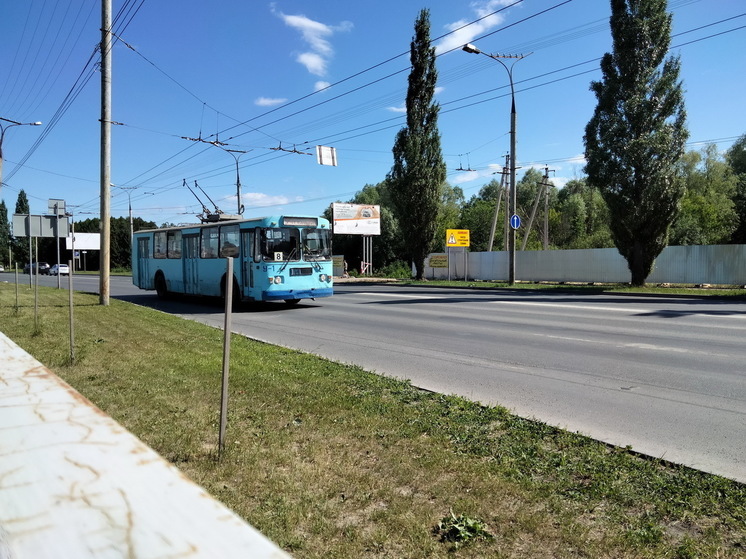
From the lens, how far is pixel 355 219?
1850 inches

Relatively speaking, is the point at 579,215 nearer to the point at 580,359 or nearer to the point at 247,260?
the point at 247,260

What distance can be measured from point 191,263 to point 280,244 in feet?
16.1

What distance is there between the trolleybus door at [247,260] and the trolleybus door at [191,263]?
3235 mm

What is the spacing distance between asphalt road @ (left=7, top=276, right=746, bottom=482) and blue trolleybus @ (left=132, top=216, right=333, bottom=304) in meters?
0.92

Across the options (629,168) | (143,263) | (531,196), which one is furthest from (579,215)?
(143,263)

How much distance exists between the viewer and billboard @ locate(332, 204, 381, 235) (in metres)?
46.4

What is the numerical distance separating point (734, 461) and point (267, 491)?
3.57m

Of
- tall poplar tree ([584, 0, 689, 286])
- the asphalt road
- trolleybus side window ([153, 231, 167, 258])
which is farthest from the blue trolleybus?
tall poplar tree ([584, 0, 689, 286])

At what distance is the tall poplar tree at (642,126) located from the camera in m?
23.4

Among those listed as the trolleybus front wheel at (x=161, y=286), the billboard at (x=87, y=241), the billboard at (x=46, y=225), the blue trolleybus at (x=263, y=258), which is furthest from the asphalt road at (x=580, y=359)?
the billboard at (x=87, y=241)

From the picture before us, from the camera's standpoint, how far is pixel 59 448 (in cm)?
405

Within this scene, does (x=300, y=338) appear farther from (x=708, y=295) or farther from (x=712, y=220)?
(x=712, y=220)

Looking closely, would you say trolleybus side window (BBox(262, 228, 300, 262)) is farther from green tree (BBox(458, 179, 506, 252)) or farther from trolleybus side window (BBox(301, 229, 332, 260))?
green tree (BBox(458, 179, 506, 252))

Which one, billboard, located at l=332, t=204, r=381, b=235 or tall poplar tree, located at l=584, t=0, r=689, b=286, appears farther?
billboard, located at l=332, t=204, r=381, b=235
